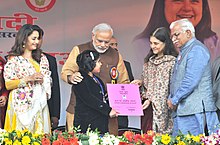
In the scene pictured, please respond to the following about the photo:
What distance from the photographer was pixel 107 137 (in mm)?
3875

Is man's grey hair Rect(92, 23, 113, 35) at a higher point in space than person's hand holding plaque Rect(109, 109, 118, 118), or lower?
higher

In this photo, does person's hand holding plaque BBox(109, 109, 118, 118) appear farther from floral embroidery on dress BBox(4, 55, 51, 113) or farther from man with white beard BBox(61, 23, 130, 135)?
floral embroidery on dress BBox(4, 55, 51, 113)

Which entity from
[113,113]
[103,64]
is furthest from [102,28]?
[113,113]

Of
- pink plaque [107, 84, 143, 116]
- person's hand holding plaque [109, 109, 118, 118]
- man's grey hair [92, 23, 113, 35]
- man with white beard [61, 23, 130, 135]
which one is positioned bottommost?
person's hand holding plaque [109, 109, 118, 118]

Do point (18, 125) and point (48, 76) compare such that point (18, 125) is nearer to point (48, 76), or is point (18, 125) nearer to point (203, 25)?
point (48, 76)

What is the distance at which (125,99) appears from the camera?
539 cm

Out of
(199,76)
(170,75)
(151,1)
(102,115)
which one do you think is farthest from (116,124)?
(151,1)

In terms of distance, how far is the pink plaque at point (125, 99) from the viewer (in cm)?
540

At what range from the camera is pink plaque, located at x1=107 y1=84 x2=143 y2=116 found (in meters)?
5.40

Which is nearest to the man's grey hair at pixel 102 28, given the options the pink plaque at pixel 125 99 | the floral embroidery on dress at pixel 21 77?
the pink plaque at pixel 125 99

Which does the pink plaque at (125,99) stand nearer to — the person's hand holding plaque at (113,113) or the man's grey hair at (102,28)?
the person's hand holding plaque at (113,113)

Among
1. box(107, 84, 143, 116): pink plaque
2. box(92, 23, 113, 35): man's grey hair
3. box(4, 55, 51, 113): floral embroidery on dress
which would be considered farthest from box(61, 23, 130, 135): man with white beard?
box(4, 55, 51, 113): floral embroidery on dress

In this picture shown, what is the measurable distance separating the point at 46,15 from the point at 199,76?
6.40ft

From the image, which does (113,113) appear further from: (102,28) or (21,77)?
(21,77)
